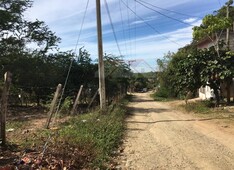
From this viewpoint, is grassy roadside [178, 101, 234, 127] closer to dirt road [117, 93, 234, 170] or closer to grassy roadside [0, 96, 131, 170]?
dirt road [117, 93, 234, 170]

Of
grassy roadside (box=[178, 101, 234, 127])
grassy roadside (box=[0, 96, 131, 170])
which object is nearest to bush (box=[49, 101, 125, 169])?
grassy roadside (box=[0, 96, 131, 170])

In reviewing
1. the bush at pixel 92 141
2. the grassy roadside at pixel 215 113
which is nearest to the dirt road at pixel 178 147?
the bush at pixel 92 141

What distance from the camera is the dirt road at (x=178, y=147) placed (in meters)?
6.67

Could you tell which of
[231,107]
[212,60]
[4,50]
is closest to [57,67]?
[4,50]

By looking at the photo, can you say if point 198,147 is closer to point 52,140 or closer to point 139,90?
point 52,140

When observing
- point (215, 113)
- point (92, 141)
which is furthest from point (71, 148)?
point (215, 113)

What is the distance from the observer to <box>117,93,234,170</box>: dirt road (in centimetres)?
667

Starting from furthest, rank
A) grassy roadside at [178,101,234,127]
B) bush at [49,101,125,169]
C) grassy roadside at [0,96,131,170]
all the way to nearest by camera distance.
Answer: grassy roadside at [178,101,234,127] < bush at [49,101,125,169] < grassy roadside at [0,96,131,170]

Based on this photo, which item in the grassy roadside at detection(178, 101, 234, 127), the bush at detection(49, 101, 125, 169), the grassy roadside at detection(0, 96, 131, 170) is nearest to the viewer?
the grassy roadside at detection(0, 96, 131, 170)

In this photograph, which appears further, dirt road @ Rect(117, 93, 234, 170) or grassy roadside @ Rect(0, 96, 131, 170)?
dirt road @ Rect(117, 93, 234, 170)

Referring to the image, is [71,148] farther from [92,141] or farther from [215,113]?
[215,113]

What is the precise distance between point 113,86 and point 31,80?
8271 mm

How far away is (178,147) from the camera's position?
8281mm

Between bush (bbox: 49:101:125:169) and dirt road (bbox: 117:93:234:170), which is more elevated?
bush (bbox: 49:101:125:169)
